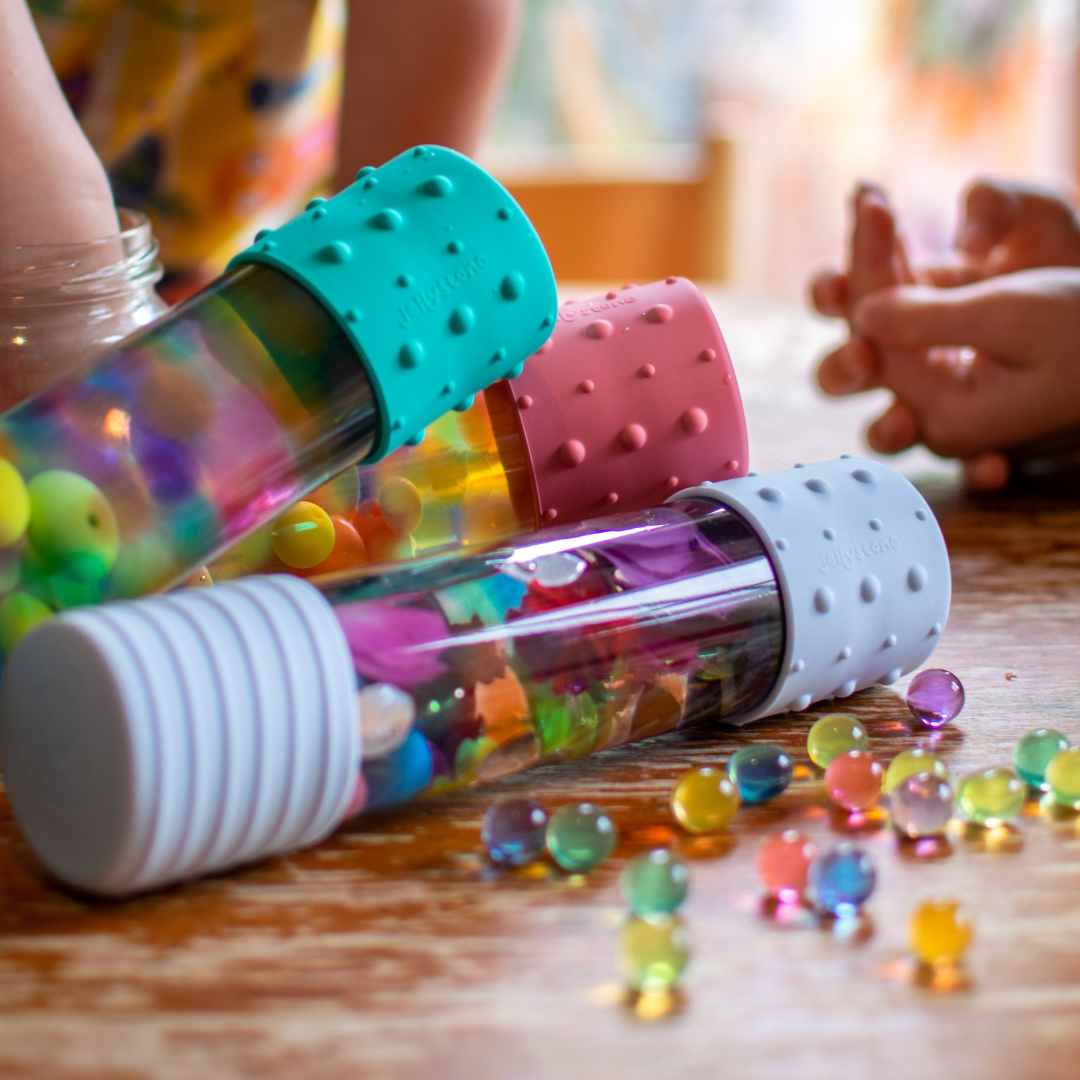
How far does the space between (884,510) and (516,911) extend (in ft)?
0.65

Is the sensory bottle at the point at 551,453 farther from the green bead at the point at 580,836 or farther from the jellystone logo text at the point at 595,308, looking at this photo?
the green bead at the point at 580,836

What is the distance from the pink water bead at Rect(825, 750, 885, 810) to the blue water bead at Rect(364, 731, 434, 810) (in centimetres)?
13

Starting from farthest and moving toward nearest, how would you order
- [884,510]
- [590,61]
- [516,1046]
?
1. [590,61]
2. [884,510]
3. [516,1046]

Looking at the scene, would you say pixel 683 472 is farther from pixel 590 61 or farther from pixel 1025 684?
pixel 590 61

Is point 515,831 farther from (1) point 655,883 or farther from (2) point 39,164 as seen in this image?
(2) point 39,164

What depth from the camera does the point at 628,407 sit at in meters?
A: 0.48

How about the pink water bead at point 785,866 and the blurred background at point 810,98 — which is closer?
the pink water bead at point 785,866

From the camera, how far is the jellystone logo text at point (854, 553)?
42 centimetres

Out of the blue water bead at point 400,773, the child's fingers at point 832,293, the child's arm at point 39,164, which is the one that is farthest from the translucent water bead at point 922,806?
the child's fingers at point 832,293

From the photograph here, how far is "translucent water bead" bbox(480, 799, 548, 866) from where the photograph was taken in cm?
35

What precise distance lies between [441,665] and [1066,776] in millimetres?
195

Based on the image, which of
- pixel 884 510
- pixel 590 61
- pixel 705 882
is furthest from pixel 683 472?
pixel 590 61

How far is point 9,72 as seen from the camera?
18.5 inches

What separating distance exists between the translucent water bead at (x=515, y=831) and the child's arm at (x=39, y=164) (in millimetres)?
277
